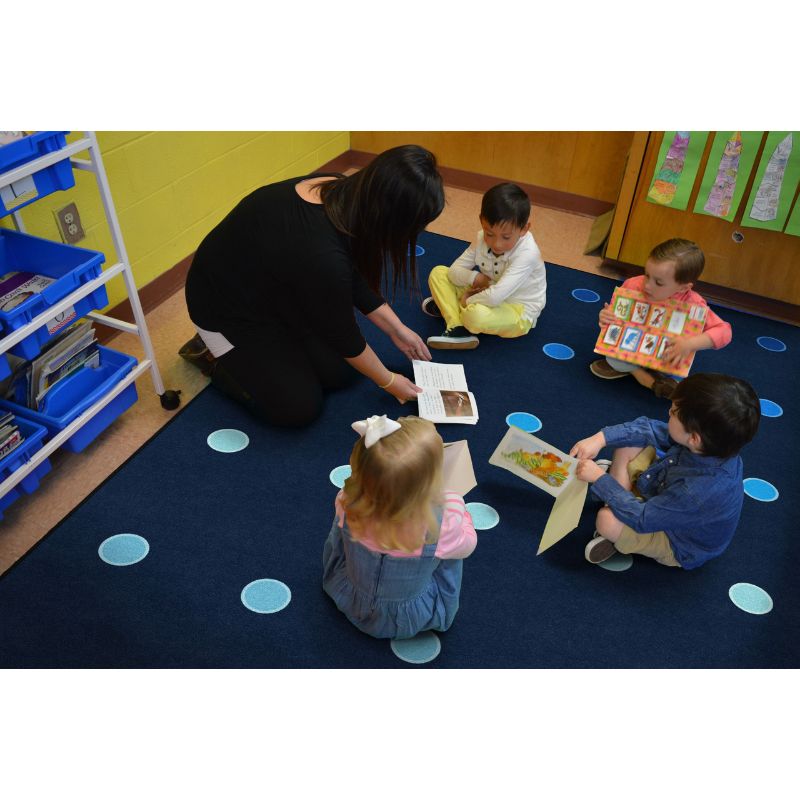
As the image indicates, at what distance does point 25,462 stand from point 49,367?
0.28 meters

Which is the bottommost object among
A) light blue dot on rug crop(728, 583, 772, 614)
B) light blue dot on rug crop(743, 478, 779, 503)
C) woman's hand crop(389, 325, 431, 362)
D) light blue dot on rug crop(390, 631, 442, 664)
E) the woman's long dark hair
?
light blue dot on rug crop(728, 583, 772, 614)

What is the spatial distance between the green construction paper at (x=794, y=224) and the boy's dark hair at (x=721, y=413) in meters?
1.43

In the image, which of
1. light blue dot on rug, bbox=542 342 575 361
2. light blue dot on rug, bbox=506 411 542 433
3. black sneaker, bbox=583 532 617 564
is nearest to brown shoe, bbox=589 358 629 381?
light blue dot on rug, bbox=542 342 575 361

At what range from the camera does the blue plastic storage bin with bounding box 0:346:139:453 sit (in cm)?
205

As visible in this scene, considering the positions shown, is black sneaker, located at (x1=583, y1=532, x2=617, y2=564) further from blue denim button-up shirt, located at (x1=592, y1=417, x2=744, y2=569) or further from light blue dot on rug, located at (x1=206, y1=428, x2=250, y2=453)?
light blue dot on rug, located at (x1=206, y1=428, x2=250, y2=453)

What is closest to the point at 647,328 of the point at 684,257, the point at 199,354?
the point at 684,257

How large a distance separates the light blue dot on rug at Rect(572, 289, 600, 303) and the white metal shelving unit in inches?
69.9

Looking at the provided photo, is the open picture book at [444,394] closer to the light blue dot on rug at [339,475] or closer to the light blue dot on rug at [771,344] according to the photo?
the light blue dot on rug at [339,475]

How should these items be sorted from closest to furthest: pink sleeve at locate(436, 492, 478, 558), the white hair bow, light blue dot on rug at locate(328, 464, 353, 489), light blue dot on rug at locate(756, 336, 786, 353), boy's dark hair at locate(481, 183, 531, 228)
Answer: the white hair bow
pink sleeve at locate(436, 492, 478, 558)
light blue dot on rug at locate(328, 464, 353, 489)
boy's dark hair at locate(481, 183, 531, 228)
light blue dot on rug at locate(756, 336, 786, 353)

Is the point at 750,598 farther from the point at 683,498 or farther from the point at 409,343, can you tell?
the point at 409,343

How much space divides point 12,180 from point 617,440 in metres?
1.72

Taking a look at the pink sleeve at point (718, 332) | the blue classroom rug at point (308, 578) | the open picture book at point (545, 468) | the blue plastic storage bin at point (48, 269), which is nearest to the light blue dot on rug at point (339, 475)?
the blue classroom rug at point (308, 578)

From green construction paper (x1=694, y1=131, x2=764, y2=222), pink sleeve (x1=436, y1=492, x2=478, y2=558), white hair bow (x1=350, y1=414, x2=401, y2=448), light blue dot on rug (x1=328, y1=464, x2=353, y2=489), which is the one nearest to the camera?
white hair bow (x1=350, y1=414, x2=401, y2=448)

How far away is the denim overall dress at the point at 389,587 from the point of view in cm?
159
